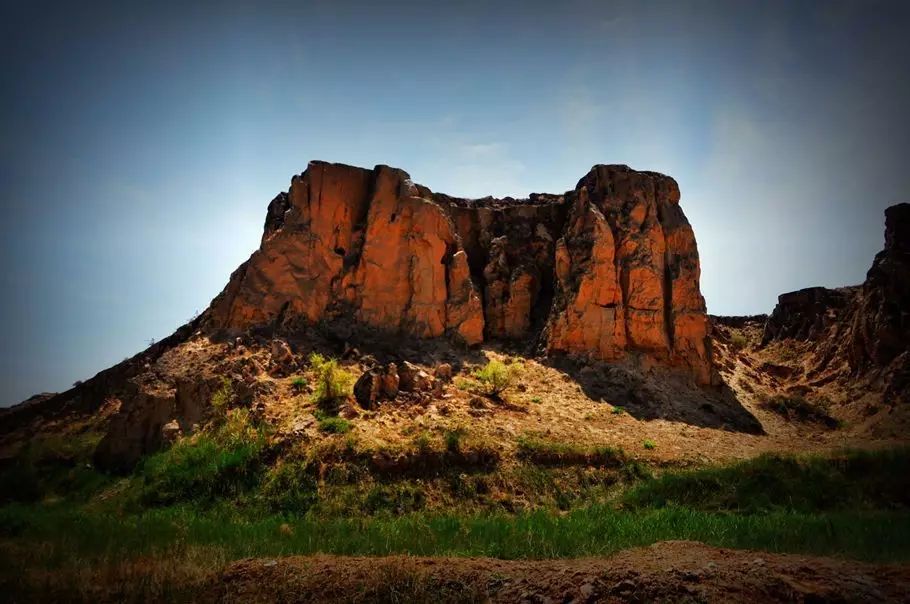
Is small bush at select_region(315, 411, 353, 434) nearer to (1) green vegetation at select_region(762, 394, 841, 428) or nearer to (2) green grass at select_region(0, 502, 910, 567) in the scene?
(2) green grass at select_region(0, 502, 910, 567)

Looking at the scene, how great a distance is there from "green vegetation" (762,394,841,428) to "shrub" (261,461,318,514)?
22.6 m

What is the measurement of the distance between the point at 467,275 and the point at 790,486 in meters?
14.9

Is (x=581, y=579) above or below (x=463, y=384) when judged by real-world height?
below

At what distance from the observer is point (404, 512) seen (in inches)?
485

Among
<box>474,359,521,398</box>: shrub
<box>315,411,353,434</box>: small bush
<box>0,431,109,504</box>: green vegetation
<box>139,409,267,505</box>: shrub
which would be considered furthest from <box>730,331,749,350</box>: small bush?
<box>0,431,109,504</box>: green vegetation

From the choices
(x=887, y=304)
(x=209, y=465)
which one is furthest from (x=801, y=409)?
(x=209, y=465)

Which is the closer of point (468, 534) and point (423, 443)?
point (468, 534)

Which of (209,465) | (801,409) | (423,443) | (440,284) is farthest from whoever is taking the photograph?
(801,409)

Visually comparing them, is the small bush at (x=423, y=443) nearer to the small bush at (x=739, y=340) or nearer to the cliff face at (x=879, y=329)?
the cliff face at (x=879, y=329)

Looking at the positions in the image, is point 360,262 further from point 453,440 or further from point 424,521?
point 424,521

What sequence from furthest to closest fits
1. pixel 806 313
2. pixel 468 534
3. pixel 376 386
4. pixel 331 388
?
pixel 806 313 < pixel 376 386 < pixel 331 388 < pixel 468 534

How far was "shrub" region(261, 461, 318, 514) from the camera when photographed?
12359 millimetres

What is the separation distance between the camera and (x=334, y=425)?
14.7 metres

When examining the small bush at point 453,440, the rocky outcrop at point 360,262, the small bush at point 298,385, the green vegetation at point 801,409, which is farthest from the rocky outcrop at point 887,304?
the small bush at point 298,385
